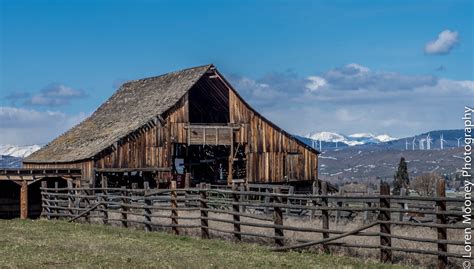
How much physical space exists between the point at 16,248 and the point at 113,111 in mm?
36950

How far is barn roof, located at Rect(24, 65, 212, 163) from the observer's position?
153 feet

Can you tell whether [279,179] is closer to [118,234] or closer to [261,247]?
Result: [118,234]

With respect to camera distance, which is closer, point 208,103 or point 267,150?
point 267,150

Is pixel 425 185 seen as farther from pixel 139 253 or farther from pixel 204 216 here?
pixel 139 253

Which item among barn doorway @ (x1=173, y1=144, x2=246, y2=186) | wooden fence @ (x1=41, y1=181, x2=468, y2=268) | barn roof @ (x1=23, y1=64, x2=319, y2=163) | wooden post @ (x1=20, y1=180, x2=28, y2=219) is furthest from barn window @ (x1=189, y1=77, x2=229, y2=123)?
wooden fence @ (x1=41, y1=181, x2=468, y2=268)

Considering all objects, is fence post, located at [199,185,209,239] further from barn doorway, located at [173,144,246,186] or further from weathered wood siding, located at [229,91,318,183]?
barn doorway, located at [173,144,246,186]

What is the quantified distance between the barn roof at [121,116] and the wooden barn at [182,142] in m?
0.09

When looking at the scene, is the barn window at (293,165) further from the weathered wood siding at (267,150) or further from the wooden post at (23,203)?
the wooden post at (23,203)

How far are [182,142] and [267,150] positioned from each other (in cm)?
597

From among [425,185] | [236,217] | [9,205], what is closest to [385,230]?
[236,217]

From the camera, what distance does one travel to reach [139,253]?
17.8 m

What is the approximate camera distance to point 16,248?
18922mm

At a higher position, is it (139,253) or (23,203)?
(23,203)

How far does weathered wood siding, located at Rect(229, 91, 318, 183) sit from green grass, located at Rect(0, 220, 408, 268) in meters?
26.8
